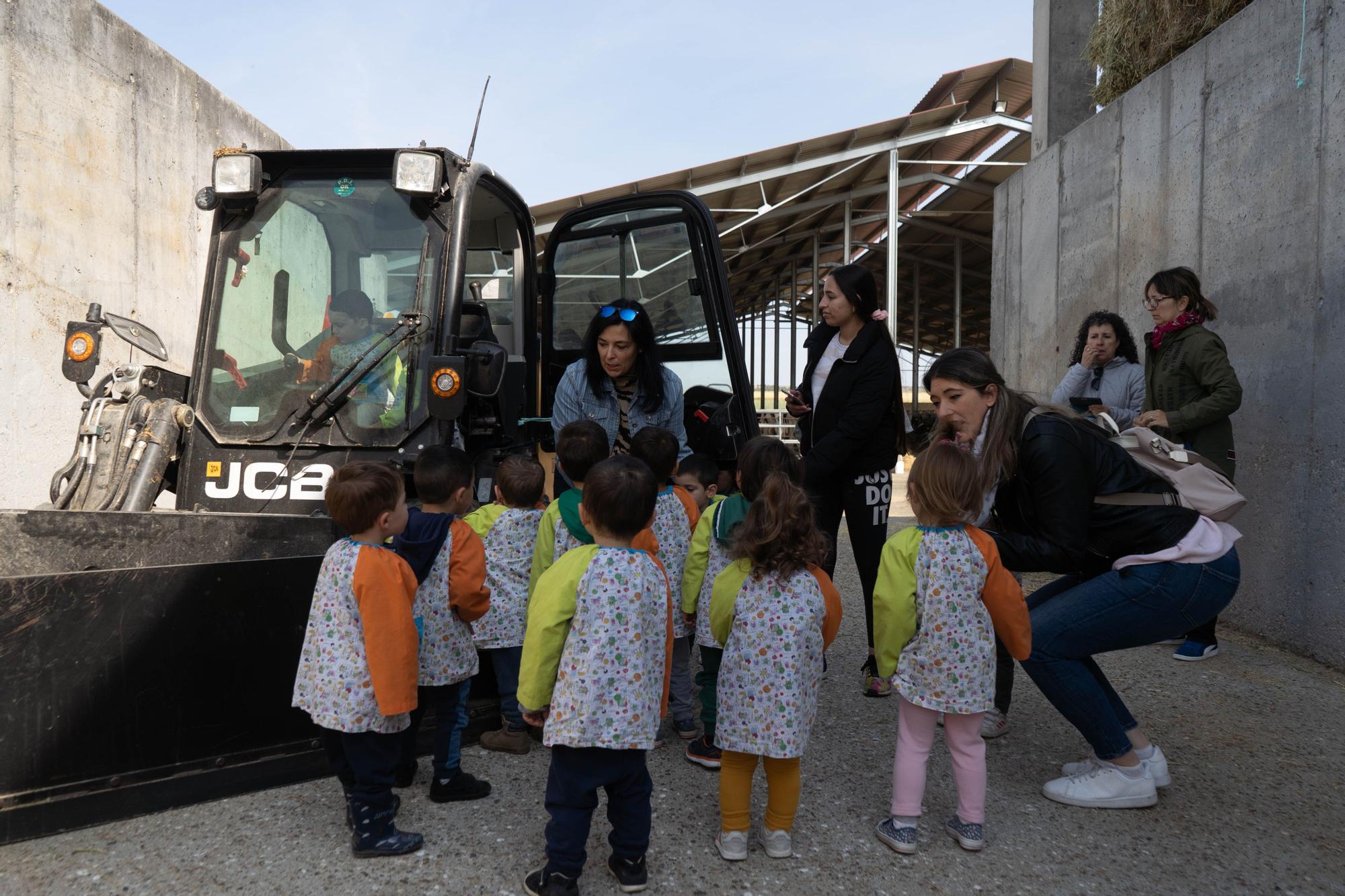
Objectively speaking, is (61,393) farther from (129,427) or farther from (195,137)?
(129,427)

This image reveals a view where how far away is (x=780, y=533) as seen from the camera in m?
2.67

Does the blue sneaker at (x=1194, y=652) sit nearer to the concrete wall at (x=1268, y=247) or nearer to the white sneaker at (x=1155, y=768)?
the concrete wall at (x=1268, y=247)

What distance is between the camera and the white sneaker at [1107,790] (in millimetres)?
3041

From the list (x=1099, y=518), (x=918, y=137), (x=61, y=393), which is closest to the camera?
(x=1099, y=518)

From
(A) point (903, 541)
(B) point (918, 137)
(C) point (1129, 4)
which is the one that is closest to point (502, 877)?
(A) point (903, 541)

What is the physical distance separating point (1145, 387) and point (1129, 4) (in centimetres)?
361

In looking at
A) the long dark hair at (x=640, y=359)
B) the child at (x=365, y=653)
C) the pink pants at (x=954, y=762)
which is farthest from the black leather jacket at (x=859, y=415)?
the child at (x=365, y=653)

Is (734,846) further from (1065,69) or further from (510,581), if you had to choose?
(1065,69)

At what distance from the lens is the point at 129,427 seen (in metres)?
3.84

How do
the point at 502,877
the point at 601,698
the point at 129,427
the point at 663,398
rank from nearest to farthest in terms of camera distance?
the point at 601,698 → the point at 502,877 → the point at 129,427 → the point at 663,398

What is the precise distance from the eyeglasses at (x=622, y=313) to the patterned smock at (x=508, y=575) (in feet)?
3.36

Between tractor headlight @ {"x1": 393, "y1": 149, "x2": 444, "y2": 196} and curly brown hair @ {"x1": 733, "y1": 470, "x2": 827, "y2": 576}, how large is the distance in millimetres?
2315

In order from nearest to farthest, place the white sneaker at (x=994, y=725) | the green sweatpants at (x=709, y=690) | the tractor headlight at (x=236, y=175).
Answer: the green sweatpants at (x=709, y=690)
the white sneaker at (x=994, y=725)
the tractor headlight at (x=236, y=175)

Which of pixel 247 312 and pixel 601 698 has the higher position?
pixel 247 312
